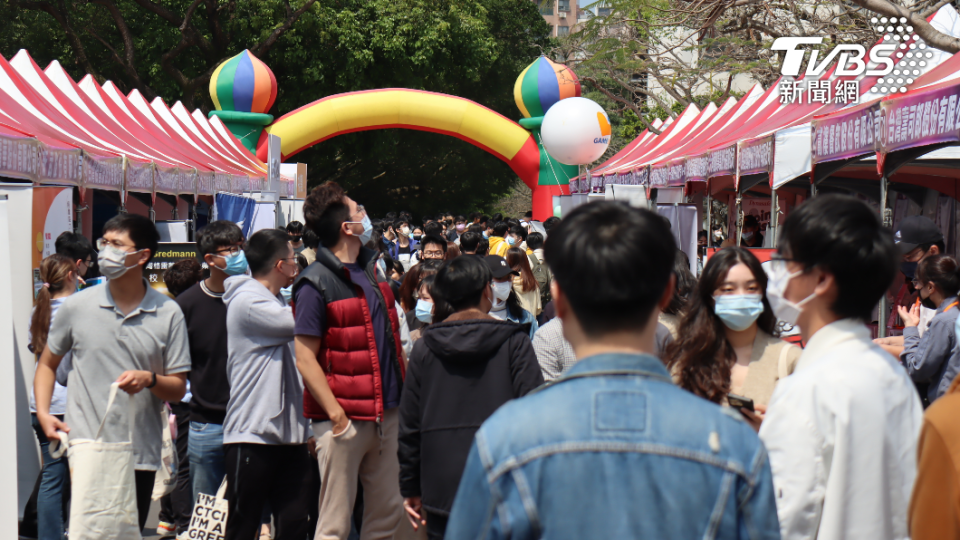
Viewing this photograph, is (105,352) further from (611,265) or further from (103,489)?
(611,265)

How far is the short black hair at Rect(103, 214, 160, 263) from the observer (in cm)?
361

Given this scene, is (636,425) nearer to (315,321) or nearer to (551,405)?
(551,405)

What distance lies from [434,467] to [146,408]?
4.13ft

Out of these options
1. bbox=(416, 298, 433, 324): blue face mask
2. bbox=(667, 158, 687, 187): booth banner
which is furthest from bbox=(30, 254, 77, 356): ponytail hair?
bbox=(667, 158, 687, 187): booth banner

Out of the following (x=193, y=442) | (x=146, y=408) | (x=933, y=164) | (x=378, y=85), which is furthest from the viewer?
(x=378, y=85)

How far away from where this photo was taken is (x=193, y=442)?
4.29 metres

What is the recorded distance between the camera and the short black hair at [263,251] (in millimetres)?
4074

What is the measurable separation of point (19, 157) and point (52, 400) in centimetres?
260

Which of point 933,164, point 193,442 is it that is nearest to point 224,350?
point 193,442

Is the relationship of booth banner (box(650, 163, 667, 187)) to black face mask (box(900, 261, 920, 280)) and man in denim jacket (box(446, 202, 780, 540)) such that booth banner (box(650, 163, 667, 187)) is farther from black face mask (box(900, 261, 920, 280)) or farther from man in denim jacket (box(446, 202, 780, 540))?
man in denim jacket (box(446, 202, 780, 540))

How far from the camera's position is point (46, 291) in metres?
4.32

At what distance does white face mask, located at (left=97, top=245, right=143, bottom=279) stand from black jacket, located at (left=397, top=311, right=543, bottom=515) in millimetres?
1286

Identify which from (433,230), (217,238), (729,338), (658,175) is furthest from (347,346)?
(658,175)

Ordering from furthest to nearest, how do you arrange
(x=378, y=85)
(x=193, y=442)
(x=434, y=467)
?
(x=378, y=85) < (x=193, y=442) < (x=434, y=467)
